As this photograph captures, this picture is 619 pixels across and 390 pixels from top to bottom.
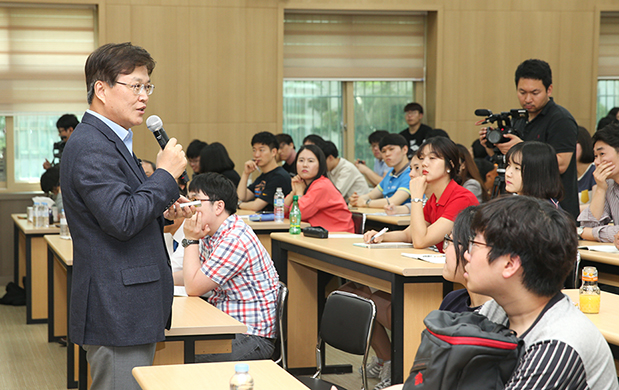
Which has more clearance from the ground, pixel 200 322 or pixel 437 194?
pixel 437 194

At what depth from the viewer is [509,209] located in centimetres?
138

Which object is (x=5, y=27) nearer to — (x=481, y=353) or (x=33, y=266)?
(x=33, y=266)

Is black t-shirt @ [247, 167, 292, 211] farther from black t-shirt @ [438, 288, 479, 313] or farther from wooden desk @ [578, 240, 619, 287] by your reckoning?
black t-shirt @ [438, 288, 479, 313]

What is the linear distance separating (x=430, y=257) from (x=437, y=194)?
0.49 metres

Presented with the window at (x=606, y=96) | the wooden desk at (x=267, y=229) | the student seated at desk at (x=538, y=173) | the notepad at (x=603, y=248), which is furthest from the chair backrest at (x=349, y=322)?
the window at (x=606, y=96)

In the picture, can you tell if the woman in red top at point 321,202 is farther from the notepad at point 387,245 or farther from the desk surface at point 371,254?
the notepad at point 387,245

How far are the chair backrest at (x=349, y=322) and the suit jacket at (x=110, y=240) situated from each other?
0.86 metres

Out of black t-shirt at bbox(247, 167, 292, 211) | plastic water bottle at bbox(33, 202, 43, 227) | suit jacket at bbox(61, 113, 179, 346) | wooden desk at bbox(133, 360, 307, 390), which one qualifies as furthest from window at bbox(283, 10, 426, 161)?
wooden desk at bbox(133, 360, 307, 390)

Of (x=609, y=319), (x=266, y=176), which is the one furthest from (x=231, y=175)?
(x=609, y=319)

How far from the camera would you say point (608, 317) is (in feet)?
6.95

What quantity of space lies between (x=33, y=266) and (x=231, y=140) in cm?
290

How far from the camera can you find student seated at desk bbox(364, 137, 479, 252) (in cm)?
323

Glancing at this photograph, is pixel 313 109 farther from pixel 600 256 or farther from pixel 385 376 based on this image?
pixel 600 256

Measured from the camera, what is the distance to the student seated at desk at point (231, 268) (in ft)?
9.05
